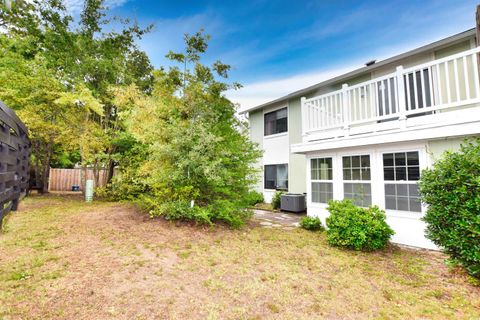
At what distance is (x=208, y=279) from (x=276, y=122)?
10.2 m

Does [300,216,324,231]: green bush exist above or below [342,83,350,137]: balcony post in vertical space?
below

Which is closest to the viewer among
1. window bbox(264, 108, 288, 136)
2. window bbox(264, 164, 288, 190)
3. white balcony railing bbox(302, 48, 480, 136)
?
white balcony railing bbox(302, 48, 480, 136)

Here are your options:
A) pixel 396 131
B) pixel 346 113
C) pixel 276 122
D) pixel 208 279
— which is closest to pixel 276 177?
pixel 276 122

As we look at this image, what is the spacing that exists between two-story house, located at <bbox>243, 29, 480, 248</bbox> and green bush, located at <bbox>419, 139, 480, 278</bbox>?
0.95 meters

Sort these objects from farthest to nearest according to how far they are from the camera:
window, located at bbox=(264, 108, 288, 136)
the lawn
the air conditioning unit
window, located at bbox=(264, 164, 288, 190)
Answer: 1. window, located at bbox=(264, 108, 288, 136)
2. window, located at bbox=(264, 164, 288, 190)
3. the air conditioning unit
4. the lawn

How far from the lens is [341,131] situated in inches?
270

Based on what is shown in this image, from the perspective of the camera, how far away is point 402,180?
5.49m

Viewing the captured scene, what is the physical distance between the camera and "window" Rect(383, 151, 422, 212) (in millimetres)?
5316

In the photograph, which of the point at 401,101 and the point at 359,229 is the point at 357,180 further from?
the point at 401,101

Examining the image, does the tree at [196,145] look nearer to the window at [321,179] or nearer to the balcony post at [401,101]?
the window at [321,179]

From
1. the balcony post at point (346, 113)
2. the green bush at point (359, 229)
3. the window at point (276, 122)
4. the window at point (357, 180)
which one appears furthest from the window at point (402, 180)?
the window at point (276, 122)

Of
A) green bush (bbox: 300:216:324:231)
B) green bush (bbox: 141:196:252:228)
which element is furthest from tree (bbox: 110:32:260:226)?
green bush (bbox: 300:216:324:231)

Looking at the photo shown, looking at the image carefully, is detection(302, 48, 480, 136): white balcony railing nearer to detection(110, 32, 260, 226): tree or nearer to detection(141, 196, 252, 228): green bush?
detection(110, 32, 260, 226): tree

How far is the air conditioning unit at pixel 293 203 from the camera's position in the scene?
9975 millimetres
